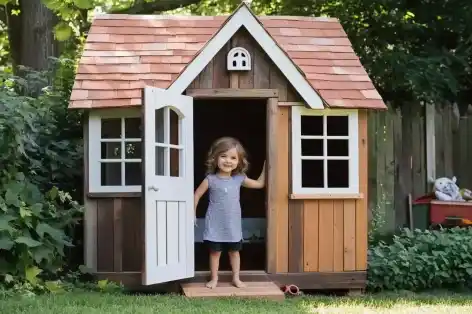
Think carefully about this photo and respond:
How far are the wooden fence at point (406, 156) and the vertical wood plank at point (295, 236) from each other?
3.00 m

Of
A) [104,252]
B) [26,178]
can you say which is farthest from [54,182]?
[104,252]

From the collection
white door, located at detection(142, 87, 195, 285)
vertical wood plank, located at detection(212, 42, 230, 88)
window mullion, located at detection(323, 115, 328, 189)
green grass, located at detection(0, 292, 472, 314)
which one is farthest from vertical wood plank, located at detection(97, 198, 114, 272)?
window mullion, located at detection(323, 115, 328, 189)

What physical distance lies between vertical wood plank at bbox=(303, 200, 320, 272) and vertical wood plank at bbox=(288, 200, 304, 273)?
0.13 feet

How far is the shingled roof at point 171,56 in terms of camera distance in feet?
26.2

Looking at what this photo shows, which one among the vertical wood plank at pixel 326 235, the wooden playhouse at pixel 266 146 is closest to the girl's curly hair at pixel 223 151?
the wooden playhouse at pixel 266 146

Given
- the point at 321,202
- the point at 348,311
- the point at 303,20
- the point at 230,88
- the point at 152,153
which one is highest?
the point at 303,20

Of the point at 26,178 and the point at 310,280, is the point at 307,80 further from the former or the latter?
the point at 26,178

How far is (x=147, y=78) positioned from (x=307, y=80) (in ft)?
5.24

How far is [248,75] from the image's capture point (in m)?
8.00

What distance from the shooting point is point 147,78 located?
8086 millimetres

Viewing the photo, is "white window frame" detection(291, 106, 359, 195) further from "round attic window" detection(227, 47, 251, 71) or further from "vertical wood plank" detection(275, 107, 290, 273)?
"round attic window" detection(227, 47, 251, 71)

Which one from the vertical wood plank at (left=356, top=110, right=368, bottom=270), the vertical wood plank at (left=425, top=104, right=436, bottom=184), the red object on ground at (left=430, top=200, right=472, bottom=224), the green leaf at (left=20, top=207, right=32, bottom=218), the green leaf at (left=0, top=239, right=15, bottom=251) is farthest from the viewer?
the vertical wood plank at (left=425, top=104, right=436, bottom=184)

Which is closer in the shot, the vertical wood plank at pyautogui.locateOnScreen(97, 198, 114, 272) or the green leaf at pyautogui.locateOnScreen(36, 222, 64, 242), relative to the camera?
the green leaf at pyautogui.locateOnScreen(36, 222, 64, 242)

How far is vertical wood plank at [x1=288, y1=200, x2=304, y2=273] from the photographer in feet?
26.2
